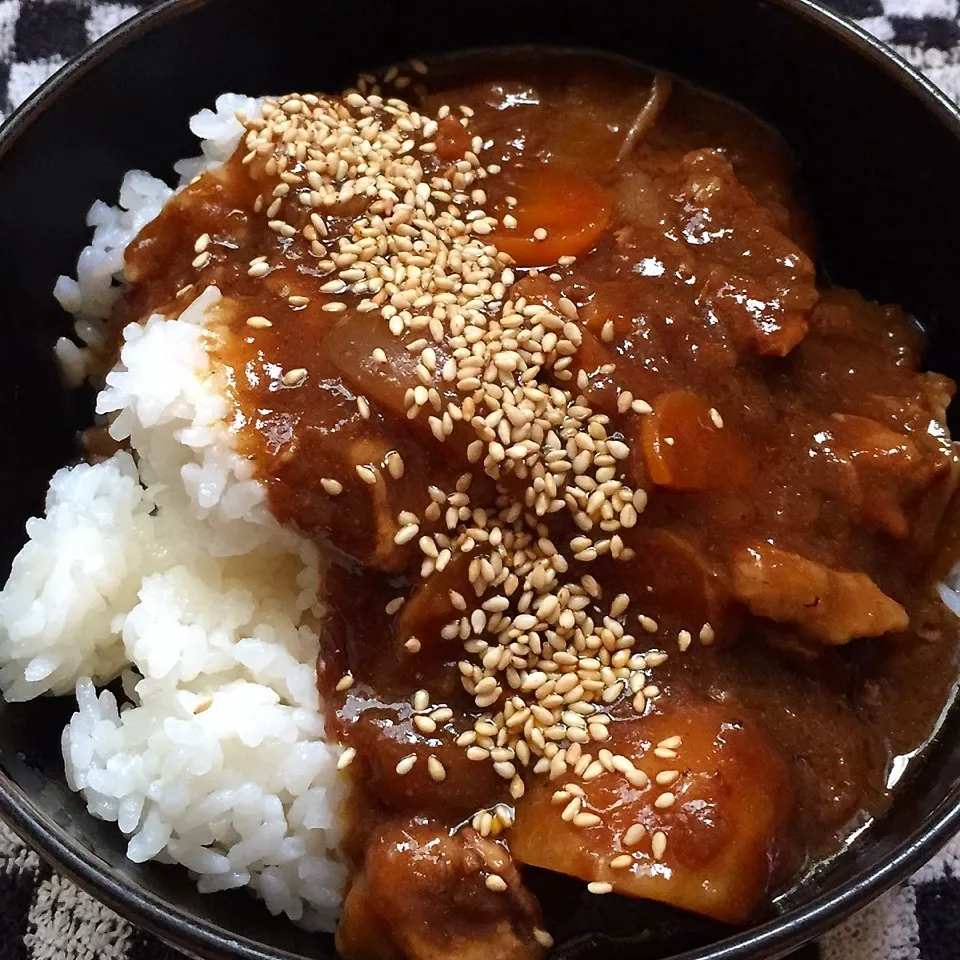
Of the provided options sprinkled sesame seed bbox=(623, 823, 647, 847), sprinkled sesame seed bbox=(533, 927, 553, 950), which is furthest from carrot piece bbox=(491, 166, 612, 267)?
sprinkled sesame seed bbox=(533, 927, 553, 950)

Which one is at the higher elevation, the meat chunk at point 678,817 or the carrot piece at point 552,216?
the carrot piece at point 552,216

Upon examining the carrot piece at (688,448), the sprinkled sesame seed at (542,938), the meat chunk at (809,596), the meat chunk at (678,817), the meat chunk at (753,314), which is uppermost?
the meat chunk at (753,314)

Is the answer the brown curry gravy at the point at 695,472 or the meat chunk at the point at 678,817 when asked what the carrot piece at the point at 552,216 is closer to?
the brown curry gravy at the point at 695,472

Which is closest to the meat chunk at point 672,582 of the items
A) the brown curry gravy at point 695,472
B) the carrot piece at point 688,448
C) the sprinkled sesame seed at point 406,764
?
the brown curry gravy at point 695,472

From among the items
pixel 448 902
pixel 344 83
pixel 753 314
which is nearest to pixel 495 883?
pixel 448 902

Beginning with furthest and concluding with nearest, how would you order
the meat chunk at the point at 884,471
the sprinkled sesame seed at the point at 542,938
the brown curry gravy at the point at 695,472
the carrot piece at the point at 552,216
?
1. the carrot piece at the point at 552,216
2. the meat chunk at the point at 884,471
3. the brown curry gravy at the point at 695,472
4. the sprinkled sesame seed at the point at 542,938

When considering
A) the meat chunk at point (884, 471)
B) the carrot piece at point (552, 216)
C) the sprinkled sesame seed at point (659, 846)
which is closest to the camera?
the sprinkled sesame seed at point (659, 846)
